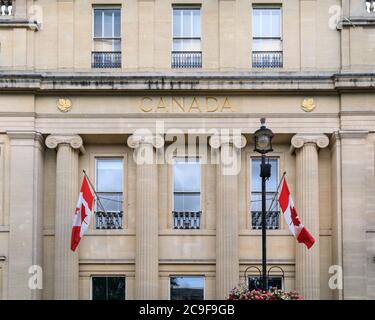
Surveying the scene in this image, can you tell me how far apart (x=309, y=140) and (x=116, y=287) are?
7.93 m

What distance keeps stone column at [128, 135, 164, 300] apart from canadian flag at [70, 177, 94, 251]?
2.49 metres

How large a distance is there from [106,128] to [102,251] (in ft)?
13.2

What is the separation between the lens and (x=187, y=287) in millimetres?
35562

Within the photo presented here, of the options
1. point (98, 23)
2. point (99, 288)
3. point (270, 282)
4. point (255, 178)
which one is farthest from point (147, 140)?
point (270, 282)

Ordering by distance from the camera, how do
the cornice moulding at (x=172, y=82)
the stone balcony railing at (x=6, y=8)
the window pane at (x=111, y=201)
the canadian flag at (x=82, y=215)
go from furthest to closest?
the window pane at (x=111, y=201)
the stone balcony railing at (x=6, y=8)
the cornice moulding at (x=172, y=82)
the canadian flag at (x=82, y=215)

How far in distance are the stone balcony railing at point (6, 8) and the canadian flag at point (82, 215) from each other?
6696mm

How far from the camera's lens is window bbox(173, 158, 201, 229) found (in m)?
35.9

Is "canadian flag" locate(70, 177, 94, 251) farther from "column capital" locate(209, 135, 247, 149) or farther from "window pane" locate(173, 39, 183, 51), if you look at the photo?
"window pane" locate(173, 39, 183, 51)

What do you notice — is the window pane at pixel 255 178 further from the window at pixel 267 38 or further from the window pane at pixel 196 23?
the window pane at pixel 196 23

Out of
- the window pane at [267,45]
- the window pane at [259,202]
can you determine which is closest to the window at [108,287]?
the window pane at [259,202]

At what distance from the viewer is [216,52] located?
35.9 meters

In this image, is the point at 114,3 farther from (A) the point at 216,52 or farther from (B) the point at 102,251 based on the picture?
(B) the point at 102,251

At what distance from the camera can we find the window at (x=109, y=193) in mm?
35906
